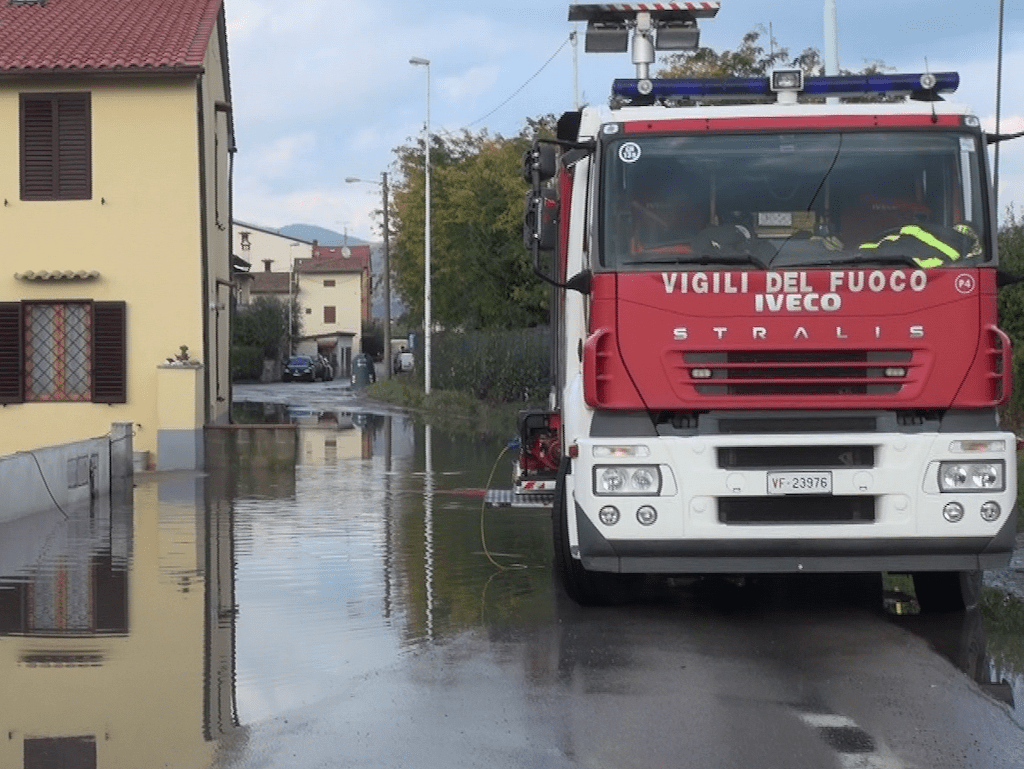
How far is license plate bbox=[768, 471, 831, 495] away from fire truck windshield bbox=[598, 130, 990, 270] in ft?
3.88

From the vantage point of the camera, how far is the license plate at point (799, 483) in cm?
884

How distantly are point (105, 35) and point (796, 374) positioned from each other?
16550 millimetres

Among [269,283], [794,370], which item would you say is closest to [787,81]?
[794,370]

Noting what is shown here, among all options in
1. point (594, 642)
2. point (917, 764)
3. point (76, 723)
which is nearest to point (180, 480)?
point (594, 642)

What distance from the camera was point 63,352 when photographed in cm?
2188

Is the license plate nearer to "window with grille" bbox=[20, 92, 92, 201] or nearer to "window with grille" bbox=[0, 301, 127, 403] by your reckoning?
"window with grille" bbox=[0, 301, 127, 403]

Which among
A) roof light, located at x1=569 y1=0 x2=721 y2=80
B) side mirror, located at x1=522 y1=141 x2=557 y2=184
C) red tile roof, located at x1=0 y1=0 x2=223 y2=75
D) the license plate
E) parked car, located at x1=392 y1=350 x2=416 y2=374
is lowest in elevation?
the license plate

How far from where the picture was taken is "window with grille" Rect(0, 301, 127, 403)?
71.0 feet

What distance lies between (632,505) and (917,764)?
289 centimetres

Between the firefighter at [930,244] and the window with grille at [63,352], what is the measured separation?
1459 centimetres

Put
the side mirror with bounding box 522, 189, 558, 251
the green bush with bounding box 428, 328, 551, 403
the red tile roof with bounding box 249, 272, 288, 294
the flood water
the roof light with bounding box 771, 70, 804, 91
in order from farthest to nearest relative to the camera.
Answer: the red tile roof with bounding box 249, 272, 288, 294 → the green bush with bounding box 428, 328, 551, 403 → the side mirror with bounding box 522, 189, 558, 251 → the roof light with bounding box 771, 70, 804, 91 → the flood water

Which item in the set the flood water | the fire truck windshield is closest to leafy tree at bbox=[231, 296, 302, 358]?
the flood water

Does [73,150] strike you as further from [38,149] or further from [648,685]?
[648,685]

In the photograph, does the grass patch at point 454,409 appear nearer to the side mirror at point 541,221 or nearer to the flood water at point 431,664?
the flood water at point 431,664
